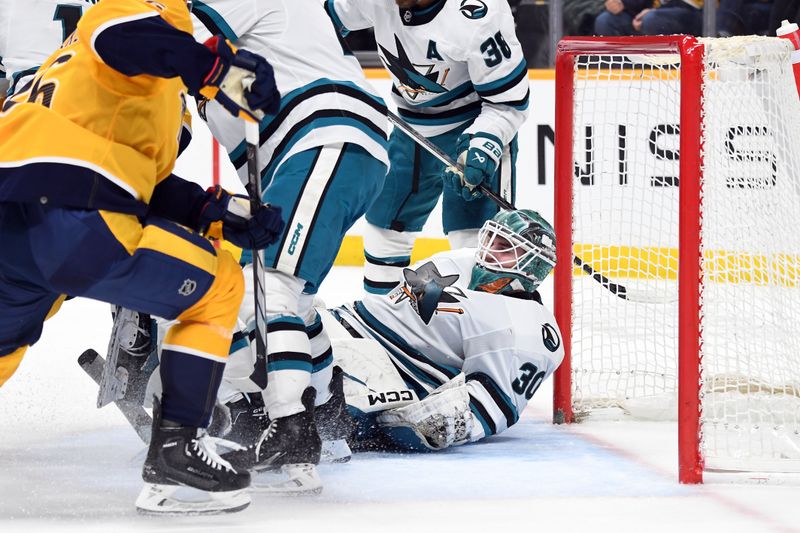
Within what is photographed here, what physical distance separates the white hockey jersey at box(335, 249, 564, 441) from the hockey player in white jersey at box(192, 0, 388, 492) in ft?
1.30

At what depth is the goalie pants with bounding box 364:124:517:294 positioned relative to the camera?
3.74 m

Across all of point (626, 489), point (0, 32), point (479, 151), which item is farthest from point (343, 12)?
point (626, 489)

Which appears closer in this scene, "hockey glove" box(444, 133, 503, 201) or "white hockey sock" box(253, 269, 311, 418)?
"white hockey sock" box(253, 269, 311, 418)

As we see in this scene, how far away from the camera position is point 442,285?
9.70ft

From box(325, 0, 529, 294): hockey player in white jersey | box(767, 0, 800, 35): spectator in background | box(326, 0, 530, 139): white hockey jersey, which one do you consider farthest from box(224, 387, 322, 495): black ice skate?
box(767, 0, 800, 35): spectator in background

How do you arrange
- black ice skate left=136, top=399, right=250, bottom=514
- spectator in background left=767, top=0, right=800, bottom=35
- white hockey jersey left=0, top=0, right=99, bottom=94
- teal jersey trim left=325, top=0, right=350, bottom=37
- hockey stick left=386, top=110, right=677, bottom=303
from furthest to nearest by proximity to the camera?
spectator in background left=767, top=0, right=800, bottom=35
teal jersey trim left=325, top=0, right=350, bottom=37
hockey stick left=386, top=110, right=677, bottom=303
white hockey jersey left=0, top=0, right=99, bottom=94
black ice skate left=136, top=399, right=250, bottom=514

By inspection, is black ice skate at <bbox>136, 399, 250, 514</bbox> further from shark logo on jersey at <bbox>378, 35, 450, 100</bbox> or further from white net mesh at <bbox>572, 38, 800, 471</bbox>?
shark logo on jersey at <bbox>378, 35, 450, 100</bbox>

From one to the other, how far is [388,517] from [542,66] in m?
4.46

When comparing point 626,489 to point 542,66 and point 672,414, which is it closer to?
point 672,414

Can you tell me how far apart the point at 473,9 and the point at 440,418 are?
1.28m

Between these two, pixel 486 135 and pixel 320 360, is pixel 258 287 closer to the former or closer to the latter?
pixel 320 360

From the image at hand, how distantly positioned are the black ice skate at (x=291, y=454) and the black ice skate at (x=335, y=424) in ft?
0.70

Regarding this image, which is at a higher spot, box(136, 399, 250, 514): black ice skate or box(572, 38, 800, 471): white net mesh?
box(572, 38, 800, 471): white net mesh

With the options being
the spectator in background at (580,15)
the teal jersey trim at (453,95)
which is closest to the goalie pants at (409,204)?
the teal jersey trim at (453,95)
